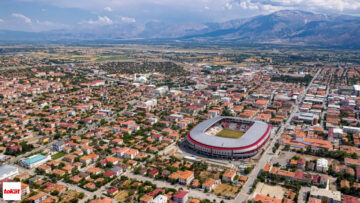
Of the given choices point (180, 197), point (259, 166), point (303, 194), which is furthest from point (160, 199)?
point (303, 194)

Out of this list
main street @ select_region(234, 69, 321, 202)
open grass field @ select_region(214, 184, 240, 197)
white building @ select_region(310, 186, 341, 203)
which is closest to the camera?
white building @ select_region(310, 186, 341, 203)

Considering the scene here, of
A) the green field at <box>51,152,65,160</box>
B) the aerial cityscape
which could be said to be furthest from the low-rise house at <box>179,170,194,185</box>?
the green field at <box>51,152,65,160</box>

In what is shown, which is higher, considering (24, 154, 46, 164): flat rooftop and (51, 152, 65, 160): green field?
(24, 154, 46, 164): flat rooftop

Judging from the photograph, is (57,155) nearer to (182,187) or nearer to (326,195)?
(182,187)

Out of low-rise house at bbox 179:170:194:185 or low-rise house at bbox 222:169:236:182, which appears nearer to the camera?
low-rise house at bbox 179:170:194:185

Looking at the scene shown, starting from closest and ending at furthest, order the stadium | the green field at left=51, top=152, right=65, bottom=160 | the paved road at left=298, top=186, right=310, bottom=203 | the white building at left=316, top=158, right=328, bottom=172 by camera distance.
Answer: the paved road at left=298, top=186, right=310, bottom=203, the white building at left=316, top=158, right=328, bottom=172, the stadium, the green field at left=51, top=152, right=65, bottom=160

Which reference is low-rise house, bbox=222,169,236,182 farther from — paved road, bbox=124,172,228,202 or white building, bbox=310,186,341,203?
white building, bbox=310,186,341,203

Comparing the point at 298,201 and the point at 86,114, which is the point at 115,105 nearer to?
the point at 86,114
